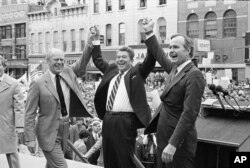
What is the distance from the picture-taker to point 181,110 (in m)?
3.76

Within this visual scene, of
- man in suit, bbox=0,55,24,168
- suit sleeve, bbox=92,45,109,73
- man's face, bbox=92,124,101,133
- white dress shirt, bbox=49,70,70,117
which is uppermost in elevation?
suit sleeve, bbox=92,45,109,73

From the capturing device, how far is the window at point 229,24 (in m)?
26.1

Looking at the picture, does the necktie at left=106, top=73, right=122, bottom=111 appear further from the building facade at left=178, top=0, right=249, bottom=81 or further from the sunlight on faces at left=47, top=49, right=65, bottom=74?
the building facade at left=178, top=0, right=249, bottom=81

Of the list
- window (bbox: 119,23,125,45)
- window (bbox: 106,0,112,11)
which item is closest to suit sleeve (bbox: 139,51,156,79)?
window (bbox: 119,23,125,45)

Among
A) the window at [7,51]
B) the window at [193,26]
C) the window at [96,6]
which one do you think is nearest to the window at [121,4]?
the window at [96,6]

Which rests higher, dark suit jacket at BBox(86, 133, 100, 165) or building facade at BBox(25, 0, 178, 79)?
building facade at BBox(25, 0, 178, 79)

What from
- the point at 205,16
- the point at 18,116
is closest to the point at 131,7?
the point at 205,16

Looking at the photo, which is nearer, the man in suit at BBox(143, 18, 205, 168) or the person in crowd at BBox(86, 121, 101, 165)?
the man in suit at BBox(143, 18, 205, 168)

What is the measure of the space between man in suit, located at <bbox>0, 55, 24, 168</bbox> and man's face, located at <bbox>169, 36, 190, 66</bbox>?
255cm

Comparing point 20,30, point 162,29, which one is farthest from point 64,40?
point 162,29

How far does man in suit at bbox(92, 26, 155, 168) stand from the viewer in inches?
172

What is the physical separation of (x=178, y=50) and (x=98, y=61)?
63.4 inches

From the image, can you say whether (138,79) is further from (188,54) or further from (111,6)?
(111,6)

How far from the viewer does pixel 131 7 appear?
32094 millimetres
